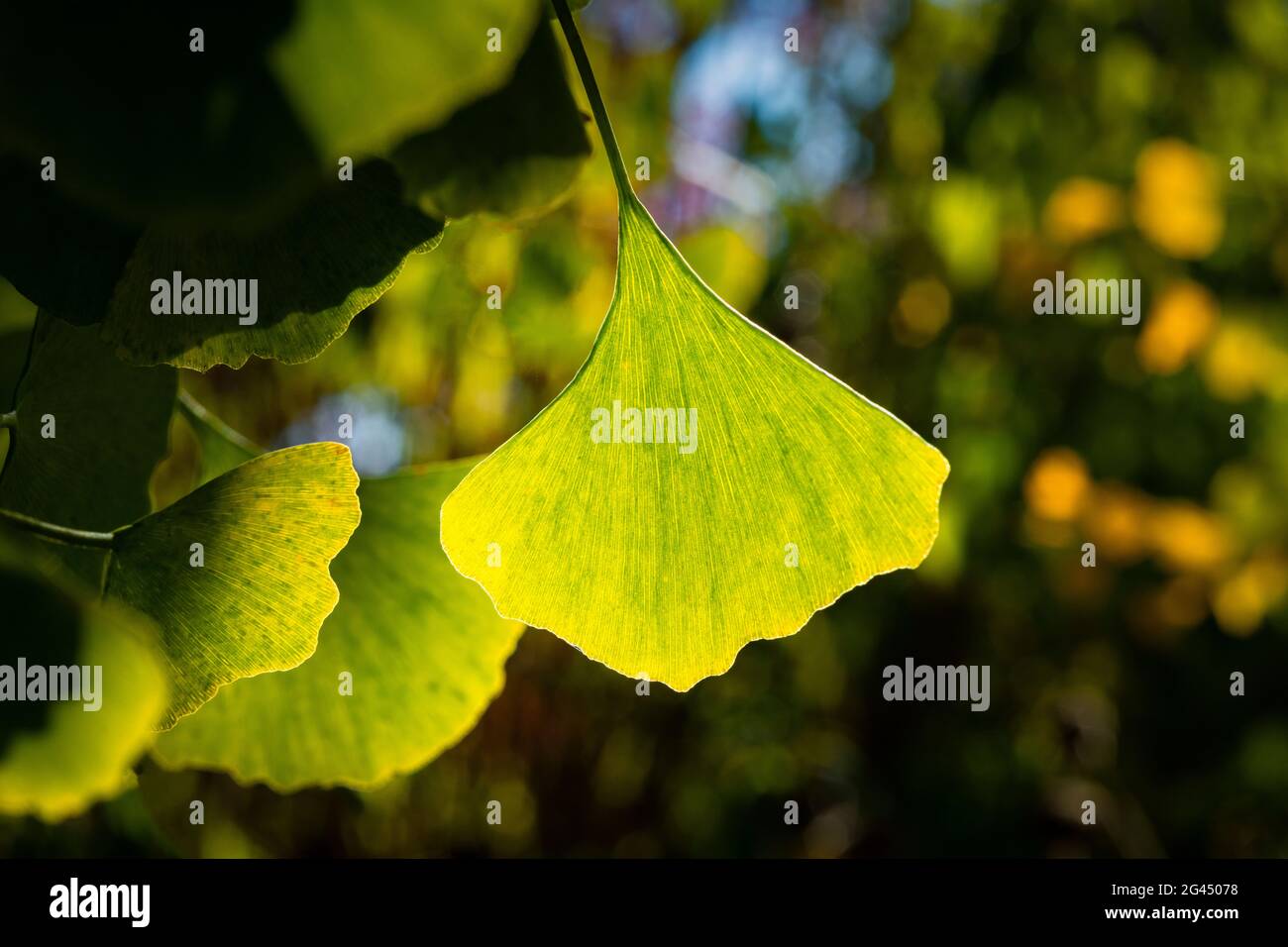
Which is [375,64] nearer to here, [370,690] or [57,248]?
[57,248]

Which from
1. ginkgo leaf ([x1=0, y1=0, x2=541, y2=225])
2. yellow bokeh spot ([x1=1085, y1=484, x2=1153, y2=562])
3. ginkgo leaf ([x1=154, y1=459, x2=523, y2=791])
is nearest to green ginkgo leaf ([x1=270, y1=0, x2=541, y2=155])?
ginkgo leaf ([x1=0, y1=0, x2=541, y2=225])

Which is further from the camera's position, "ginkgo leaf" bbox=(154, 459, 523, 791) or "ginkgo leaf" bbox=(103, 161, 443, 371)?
"ginkgo leaf" bbox=(154, 459, 523, 791)

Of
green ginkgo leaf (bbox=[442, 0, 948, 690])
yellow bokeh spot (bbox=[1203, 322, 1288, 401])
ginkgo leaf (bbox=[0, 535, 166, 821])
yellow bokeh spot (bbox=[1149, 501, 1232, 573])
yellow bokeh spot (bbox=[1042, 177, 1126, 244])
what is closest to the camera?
ginkgo leaf (bbox=[0, 535, 166, 821])

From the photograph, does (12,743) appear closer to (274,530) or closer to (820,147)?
(274,530)

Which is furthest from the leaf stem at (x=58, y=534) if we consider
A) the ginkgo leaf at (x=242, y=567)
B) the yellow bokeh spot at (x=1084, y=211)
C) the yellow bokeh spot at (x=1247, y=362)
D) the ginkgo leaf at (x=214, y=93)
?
the yellow bokeh spot at (x=1084, y=211)

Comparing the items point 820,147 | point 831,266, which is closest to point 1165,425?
point 831,266

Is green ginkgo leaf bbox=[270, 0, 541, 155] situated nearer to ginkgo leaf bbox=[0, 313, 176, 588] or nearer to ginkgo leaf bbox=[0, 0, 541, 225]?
ginkgo leaf bbox=[0, 0, 541, 225]

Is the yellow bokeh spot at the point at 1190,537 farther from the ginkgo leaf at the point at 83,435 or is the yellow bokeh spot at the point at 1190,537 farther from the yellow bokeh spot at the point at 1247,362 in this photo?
the ginkgo leaf at the point at 83,435
